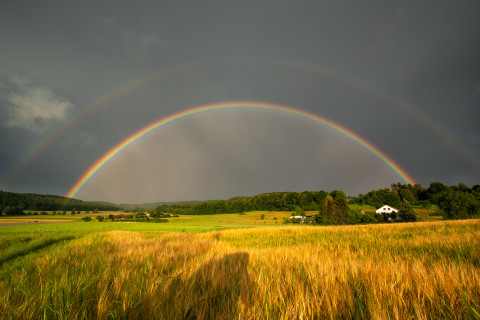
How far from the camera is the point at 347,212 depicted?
8119 centimetres

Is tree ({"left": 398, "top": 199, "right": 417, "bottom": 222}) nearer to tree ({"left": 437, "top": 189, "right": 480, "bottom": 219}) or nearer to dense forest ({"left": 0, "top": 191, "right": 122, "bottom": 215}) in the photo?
tree ({"left": 437, "top": 189, "right": 480, "bottom": 219})

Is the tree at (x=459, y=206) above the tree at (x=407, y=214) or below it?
above

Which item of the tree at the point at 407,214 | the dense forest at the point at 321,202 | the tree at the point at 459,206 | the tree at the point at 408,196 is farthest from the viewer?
the tree at the point at 408,196

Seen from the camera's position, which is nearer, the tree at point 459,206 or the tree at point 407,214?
the tree at point 459,206

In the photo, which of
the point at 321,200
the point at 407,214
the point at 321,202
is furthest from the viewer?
the point at 321,200

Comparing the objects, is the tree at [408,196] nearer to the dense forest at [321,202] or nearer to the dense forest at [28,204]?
the dense forest at [321,202]

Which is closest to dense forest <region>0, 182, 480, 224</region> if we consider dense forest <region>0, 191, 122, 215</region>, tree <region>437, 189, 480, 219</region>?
dense forest <region>0, 191, 122, 215</region>

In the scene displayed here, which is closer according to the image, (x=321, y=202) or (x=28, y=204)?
(x=321, y=202)

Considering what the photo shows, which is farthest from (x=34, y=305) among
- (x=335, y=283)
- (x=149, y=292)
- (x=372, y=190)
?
(x=372, y=190)

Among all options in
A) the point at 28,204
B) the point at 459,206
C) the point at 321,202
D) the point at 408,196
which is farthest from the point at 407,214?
the point at 28,204

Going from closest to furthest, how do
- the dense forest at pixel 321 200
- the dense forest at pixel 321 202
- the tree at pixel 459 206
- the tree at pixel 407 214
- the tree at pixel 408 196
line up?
the tree at pixel 459 206
the tree at pixel 407 214
the dense forest at pixel 321 202
the dense forest at pixel 321 200
the tree at pixel 408 196

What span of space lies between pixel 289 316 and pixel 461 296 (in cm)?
118

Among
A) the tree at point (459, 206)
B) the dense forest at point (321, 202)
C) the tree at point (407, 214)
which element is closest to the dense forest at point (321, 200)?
the dense forest at point (321, 202)

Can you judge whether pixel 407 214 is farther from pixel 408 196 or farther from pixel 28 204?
pixel 28 204
